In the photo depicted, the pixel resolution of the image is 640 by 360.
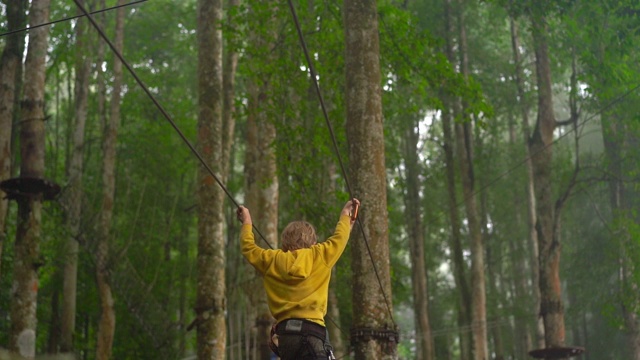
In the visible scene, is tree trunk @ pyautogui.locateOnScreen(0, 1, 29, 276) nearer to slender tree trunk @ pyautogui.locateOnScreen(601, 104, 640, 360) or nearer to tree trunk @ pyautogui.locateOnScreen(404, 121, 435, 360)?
slender tree trunk @ pyautogui.locateOnScreen(601, 104, 640, 360)

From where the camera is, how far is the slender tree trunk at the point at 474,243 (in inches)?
755

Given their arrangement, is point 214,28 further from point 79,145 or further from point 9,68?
point 79,145

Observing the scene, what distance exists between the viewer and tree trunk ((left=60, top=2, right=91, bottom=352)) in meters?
17.0

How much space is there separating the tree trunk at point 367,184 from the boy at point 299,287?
8.25 ft

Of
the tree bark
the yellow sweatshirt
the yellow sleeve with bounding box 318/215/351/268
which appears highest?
the tree bark

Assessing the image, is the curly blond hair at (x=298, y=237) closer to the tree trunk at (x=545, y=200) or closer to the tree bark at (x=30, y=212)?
the tree bark at (x=30, y=212)

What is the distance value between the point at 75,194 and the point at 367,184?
1065 cm

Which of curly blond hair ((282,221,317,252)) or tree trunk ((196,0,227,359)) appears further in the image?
tree trunk ((196,0,227,359))

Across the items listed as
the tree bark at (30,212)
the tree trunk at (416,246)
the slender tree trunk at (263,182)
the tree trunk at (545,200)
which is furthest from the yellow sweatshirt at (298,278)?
the tree trunk at (416,246)

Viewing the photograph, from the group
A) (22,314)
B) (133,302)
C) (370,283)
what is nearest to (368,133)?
(370,283)

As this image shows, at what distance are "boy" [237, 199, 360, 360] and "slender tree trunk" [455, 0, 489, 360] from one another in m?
15.0

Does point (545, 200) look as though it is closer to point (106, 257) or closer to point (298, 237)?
point (106, 257)

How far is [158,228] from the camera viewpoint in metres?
25.1

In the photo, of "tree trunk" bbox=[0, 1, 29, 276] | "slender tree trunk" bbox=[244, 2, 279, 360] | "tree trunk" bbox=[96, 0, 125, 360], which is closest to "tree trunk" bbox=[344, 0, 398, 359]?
"slender tree trunk" bbox=[244, 2, 279, 360]
